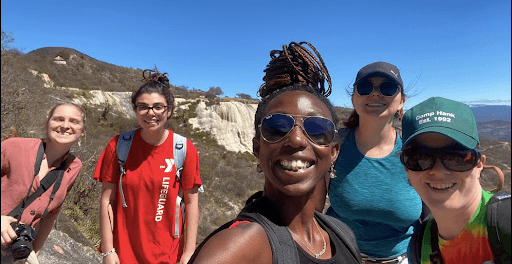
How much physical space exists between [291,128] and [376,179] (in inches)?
48.3

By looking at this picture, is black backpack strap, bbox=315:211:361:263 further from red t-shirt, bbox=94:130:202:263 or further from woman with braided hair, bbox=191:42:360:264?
red t-shirt, bbox=94:130:202:263

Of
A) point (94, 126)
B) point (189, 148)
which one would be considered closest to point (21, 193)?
point (189, 148)

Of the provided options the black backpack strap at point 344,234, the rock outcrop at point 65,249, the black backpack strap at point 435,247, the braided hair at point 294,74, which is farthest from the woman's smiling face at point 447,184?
the rock outcrop at point 65,249

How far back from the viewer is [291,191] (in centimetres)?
144

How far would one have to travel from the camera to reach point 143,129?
2824 millimetres

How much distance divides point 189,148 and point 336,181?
1280mm

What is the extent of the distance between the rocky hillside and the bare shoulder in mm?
1029

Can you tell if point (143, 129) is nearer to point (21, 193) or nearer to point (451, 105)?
point (21, 193)

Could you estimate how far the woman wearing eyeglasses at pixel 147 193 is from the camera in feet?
8.64

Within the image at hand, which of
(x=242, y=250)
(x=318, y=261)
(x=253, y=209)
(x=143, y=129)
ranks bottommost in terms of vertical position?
(x=318, y=261)

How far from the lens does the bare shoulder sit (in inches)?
46.1

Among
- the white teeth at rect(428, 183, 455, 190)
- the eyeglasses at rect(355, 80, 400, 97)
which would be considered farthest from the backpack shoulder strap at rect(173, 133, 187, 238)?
the white teeth at rect(428, 183, 455, 190)

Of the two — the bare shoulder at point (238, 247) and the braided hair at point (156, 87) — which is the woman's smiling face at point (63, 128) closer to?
the bare shoulder at point (238, 247)

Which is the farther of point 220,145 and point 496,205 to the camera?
point 220,145
